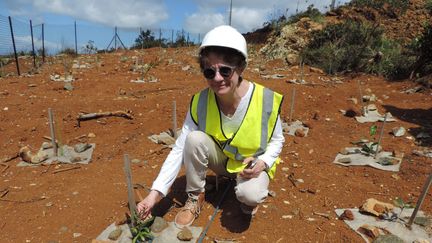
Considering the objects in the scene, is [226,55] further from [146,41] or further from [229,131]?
[146,41]

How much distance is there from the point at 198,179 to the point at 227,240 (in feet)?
1.48

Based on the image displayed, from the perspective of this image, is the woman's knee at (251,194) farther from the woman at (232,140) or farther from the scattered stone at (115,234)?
the scattered stone at (115,234)

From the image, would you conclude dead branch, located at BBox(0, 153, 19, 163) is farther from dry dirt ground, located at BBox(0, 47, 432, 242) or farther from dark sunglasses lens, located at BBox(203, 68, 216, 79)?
dark sunglasses lens, located at BBox(203, 68, 216, 79)

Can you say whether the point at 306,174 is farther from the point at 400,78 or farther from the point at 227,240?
the point at 400,78

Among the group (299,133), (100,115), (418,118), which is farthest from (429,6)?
(100,115)

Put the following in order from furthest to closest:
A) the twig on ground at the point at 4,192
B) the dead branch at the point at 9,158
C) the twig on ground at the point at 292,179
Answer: the dead branch at the point at 9,158 < the twig on ground at the point at 292,179 < the twig on ground at the point at 4,192

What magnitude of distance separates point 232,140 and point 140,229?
802mm

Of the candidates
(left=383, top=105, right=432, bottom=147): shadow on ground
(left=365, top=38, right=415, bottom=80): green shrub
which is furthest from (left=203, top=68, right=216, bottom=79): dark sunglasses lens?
(left=365, top=38, right=415, bottom=80): green shrub

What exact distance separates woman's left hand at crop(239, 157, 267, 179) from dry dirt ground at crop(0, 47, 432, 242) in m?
0.41

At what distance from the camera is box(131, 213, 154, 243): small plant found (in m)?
2.03

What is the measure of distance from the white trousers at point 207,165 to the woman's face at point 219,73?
1.29 ft

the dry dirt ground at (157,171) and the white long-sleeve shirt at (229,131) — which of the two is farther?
the dry dirt ground at (157,171)

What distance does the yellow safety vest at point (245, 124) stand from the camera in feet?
7.10

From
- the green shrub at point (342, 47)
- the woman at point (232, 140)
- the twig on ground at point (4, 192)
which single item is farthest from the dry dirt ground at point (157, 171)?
the green shrub at point (342, 47)
